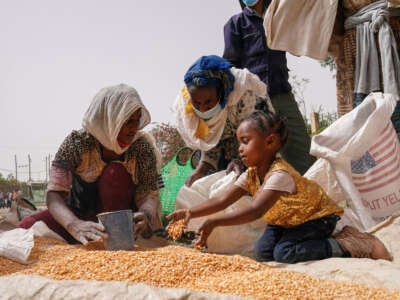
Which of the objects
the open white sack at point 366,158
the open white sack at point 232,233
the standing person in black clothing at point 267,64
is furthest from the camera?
the standing person in black clothing at point 267,64

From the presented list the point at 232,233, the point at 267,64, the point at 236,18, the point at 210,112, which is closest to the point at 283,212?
the point at 232,233

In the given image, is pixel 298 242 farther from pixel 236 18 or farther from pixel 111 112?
pixel 236 18

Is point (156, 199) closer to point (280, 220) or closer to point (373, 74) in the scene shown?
point (280, 220)

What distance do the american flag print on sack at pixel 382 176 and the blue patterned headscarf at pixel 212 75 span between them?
46.9 inches

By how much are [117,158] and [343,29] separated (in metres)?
2.01

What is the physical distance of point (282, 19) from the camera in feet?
11.9

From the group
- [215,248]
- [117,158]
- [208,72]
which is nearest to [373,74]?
[208,72]

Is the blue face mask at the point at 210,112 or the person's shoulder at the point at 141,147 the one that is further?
the blue face mask at the point at 210,112

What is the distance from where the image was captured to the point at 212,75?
3674 mm

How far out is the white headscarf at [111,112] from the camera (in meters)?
3.20

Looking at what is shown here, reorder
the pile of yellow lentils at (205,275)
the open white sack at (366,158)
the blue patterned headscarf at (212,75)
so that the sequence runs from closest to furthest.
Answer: the pile of yellow lentils at (205,275) → the open white sack at (366,158) → the blue patterned headscarf at (212,75)

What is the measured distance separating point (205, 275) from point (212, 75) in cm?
202

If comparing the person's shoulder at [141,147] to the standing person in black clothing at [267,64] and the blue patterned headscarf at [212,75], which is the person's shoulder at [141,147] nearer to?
the blue patterned headscarf at [212,75]

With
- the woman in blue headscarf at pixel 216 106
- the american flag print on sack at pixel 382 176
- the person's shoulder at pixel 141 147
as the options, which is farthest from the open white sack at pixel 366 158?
the person's shoulder at pixel 141 147
